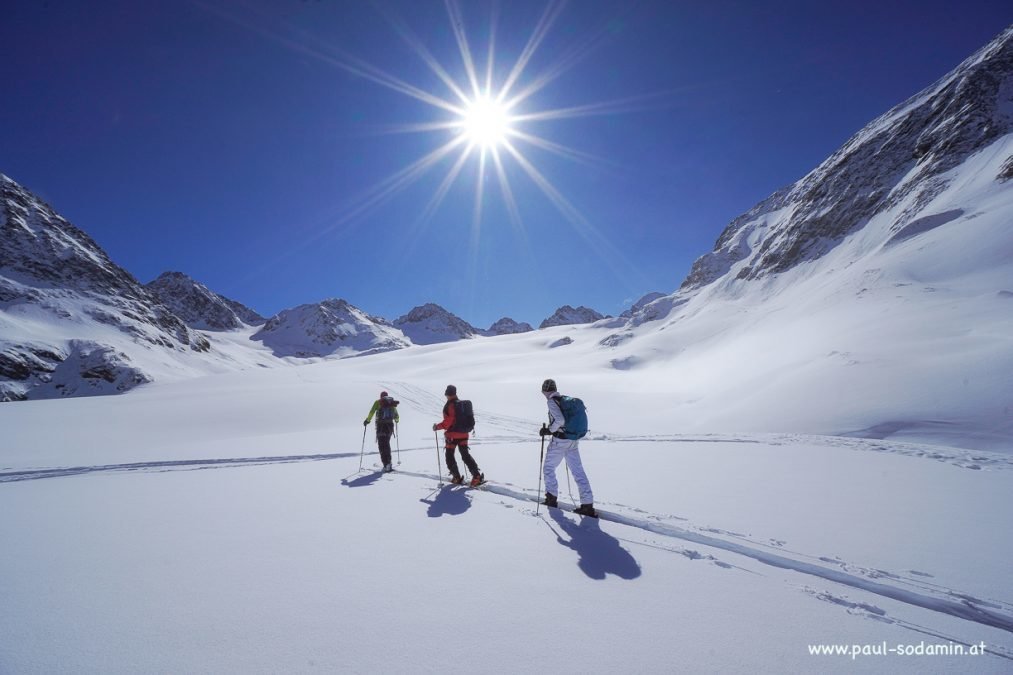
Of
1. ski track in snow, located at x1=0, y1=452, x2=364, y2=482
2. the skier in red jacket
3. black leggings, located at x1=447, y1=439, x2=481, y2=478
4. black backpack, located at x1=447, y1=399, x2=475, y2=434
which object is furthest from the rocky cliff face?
ski track in snow, located at x1=0, y1=452, x2=364, y2=482

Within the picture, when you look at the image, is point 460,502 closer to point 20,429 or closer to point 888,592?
point 888,592

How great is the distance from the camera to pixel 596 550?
5.05 meters

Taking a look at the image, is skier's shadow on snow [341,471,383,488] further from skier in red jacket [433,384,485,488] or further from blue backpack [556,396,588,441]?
blue backpack [556,396,588,441]

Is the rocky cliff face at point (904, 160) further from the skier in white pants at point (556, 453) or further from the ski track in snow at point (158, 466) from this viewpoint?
the ski track in snow at point (158, 466)

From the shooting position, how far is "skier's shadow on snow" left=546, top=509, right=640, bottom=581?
4512 mm

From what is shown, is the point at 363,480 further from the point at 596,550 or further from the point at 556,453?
the point at 596,550

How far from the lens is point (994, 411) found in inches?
420

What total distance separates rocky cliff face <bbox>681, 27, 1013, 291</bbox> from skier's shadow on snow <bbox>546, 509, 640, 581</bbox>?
5644 cm

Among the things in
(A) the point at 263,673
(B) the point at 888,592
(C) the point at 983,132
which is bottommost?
(A) the point at 263,673

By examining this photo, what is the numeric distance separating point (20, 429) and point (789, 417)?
31.7 metres

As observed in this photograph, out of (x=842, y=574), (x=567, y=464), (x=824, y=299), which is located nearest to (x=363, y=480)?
(x=567, y=464)

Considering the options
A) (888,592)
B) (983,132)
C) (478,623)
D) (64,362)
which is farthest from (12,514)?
(64,362)

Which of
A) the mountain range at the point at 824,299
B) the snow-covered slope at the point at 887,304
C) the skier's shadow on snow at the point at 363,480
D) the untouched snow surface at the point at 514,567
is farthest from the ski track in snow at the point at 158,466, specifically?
the mountain range at the point at 824,299

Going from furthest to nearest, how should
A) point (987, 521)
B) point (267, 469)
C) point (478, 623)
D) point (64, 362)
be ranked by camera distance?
point (64, 362)
point (267, 469)
point (987, 521)
point (478, 623)
